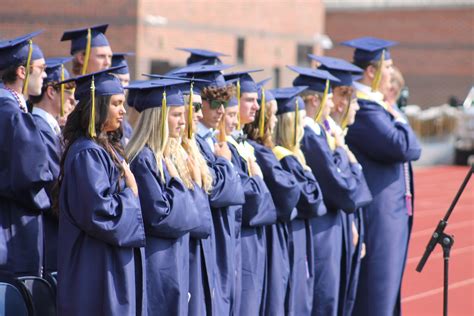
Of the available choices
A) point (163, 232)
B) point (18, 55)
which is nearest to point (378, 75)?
point (18, 55)

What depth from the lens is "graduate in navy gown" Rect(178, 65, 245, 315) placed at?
624 centimetres

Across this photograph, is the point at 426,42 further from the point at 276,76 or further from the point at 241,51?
the point at 241,51

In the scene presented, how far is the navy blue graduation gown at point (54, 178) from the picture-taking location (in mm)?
6141

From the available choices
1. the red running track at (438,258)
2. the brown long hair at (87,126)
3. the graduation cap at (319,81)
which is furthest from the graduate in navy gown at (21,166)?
the red running track at (438,258)

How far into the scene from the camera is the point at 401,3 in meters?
39.7

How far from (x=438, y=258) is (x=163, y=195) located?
313 inches

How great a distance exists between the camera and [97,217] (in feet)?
17.2

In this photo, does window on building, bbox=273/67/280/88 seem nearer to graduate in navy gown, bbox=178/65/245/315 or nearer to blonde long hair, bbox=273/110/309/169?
blonde long hair, bbox=273/110/309/169

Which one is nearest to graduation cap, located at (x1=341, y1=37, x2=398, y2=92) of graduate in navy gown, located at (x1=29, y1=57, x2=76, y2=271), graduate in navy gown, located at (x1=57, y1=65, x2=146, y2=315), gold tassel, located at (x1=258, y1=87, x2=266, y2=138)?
gold tassel, located at (x1=258, y1=87, x2=266, y2=138)

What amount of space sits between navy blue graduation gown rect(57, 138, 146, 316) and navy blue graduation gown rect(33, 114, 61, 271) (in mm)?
752

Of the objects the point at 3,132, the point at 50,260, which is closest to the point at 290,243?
the point at 50,260

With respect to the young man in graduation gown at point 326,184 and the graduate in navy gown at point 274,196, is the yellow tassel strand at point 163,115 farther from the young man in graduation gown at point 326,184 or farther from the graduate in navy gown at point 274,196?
the young man in graduation gown at point 326,184

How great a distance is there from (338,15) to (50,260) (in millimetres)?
34928

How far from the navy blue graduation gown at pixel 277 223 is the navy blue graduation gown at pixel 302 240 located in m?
0.09
